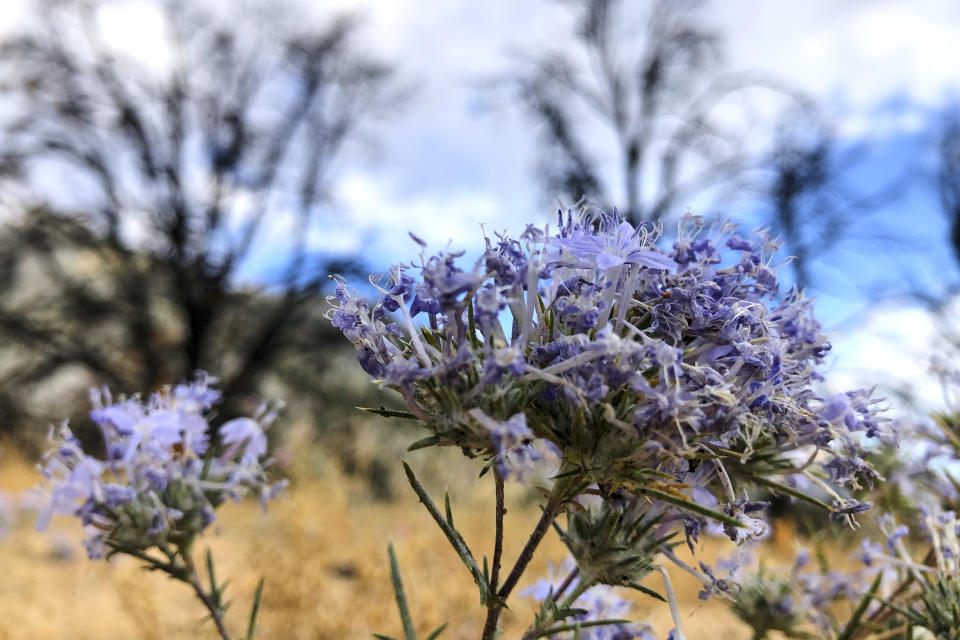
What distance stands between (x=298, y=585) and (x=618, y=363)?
194 inches

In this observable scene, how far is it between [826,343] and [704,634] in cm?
543

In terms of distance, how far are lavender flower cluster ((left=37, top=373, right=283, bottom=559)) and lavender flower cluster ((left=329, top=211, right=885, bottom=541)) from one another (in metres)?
0.70

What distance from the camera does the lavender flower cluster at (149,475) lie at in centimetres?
171

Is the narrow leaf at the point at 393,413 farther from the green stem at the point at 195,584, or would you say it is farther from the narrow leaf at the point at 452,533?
the green stem at the point at 195,584

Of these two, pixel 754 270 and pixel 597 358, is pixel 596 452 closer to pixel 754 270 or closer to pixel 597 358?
pixel 597 358

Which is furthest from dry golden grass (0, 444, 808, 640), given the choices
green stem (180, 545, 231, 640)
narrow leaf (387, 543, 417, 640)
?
narrow leaf (387, 543, 417, 640)

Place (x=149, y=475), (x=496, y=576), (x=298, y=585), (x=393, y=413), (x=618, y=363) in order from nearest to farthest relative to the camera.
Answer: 1. (x=618, y=363)
2. (x=393, y=413)
3. (x=496, y=576)
4. (x=149, y=475)
5. (x=298, y=585)

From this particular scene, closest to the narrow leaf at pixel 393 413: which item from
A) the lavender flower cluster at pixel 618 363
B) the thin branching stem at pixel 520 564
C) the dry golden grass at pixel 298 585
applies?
the lavender flower cluster at pixel 618 363

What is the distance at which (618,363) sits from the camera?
106 cm

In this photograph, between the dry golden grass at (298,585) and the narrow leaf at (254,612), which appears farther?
the dry golden grass at (298,585)

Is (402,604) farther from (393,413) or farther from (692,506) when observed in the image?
(692,506)

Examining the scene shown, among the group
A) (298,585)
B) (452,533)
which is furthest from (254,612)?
(298,585)

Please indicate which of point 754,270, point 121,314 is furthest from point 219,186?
point 754,270

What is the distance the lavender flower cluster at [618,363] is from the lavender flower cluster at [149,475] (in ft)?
2.31
